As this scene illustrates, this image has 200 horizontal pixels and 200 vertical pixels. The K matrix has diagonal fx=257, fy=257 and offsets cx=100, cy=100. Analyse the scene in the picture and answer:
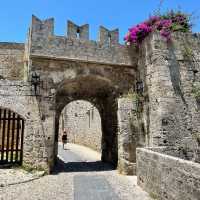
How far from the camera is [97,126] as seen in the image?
1446 cm

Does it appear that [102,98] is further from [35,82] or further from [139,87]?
[35,82]

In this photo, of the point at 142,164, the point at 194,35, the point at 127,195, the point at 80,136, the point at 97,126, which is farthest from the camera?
the point at 80,136

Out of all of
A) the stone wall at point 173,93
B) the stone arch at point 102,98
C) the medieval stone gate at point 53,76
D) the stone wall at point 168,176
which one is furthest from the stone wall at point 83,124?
the stone wall at point 168,176

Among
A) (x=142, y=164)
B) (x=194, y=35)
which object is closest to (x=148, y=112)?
(x=142, y=164)

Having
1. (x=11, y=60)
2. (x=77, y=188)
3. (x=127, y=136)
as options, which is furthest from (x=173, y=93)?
(x=11, y=60)

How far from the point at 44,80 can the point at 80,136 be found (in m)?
11.8

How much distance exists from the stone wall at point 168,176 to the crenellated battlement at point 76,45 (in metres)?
3.80

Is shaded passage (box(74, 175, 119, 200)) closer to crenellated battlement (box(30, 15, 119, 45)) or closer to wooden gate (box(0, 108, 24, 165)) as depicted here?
wooden gate (box(0, 108, 24, 165))

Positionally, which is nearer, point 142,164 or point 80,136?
point 142,164

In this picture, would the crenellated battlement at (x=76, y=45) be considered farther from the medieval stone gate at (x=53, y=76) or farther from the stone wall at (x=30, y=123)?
the stone wall at (x=30, y=123)

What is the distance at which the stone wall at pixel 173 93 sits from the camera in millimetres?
7395

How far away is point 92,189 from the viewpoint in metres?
5.82

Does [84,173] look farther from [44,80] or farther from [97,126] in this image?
[97,126]

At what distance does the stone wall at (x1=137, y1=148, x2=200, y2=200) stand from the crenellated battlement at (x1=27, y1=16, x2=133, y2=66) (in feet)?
12.5
